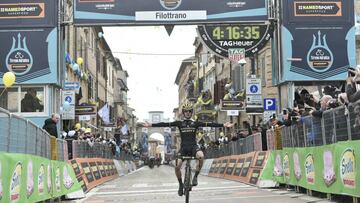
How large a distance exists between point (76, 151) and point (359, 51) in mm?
24596

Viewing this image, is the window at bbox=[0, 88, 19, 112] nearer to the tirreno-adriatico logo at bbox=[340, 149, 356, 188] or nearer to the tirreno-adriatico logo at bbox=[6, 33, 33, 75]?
the tirreno-adriatico logo at bbox=[6, 33, 33, 75]

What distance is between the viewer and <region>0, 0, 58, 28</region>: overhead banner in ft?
66.9

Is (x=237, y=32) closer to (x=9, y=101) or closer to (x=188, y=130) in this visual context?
(x=9, y=101)

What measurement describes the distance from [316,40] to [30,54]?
954 centimetres

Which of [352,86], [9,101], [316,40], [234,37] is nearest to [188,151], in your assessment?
[352,86]

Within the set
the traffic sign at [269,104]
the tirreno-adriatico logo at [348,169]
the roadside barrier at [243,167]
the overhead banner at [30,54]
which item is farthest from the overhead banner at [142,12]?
the tirreno-adriatico logo at [348,169]

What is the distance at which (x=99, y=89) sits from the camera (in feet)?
205

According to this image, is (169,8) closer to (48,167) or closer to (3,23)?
(3,23)

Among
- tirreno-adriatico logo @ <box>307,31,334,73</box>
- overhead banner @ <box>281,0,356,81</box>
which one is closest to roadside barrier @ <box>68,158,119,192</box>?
overhead banner @ <box>281,0,356,81</box>

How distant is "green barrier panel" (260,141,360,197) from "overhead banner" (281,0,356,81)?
4217mm

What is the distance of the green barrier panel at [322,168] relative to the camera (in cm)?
1093

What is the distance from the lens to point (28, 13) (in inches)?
806

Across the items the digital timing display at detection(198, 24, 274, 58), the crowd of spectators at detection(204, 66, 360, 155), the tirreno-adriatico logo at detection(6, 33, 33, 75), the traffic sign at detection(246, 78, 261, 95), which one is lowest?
the crowd of spectators at detection(204, 66, 360, 155)

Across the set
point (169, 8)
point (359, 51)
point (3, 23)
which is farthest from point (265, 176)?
point (359, 51)
